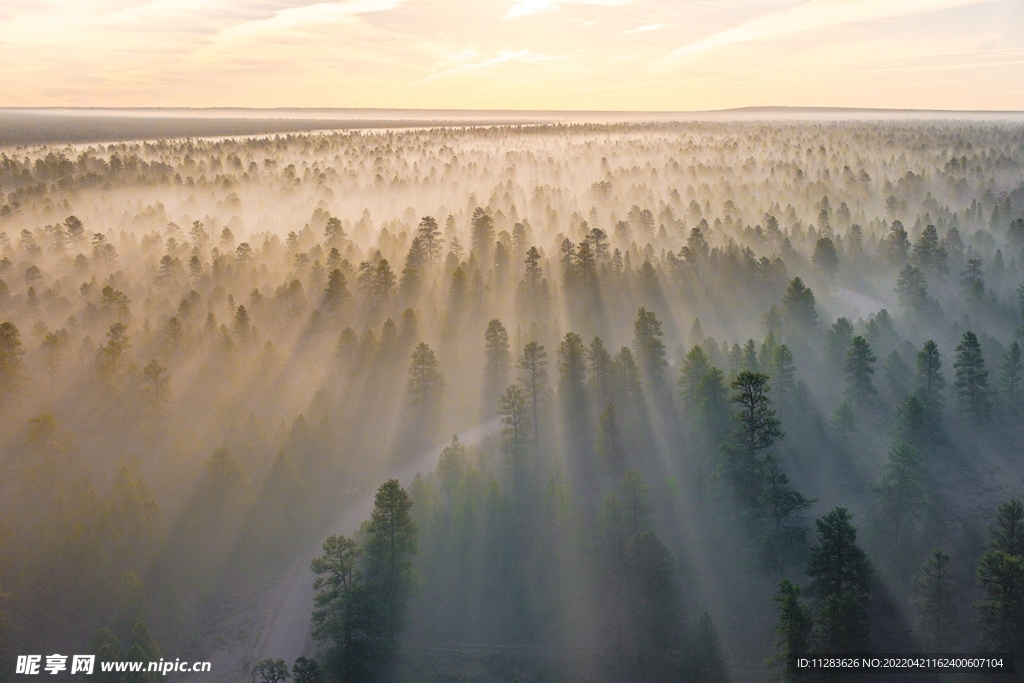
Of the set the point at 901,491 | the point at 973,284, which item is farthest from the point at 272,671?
the point at 973,284

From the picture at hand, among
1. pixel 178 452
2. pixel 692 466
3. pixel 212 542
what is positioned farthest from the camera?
pixel 178 452

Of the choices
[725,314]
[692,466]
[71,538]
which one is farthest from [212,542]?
[725,314]

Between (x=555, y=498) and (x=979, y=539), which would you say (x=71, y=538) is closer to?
(x=555, y=498)

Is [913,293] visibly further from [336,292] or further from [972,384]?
[336,292]

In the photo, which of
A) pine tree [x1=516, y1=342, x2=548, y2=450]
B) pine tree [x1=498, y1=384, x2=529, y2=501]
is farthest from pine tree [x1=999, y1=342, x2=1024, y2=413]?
pine tree [x1=498, y1=384, x2=529, y2=501]

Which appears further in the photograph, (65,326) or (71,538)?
(65,326)

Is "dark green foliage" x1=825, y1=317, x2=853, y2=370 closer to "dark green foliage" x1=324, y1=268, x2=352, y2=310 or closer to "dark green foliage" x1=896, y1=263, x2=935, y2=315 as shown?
"dark green foliage" x1=896, y1=263, x2=935, y2=315
